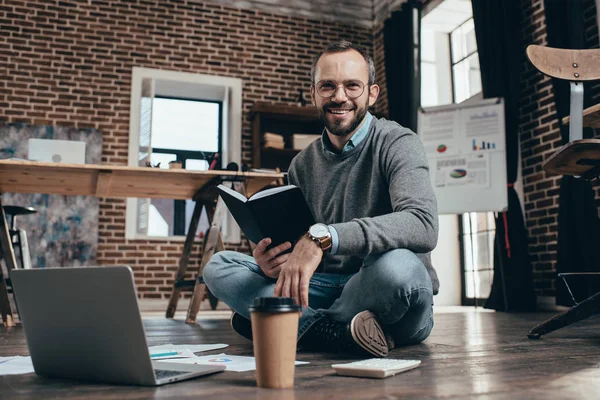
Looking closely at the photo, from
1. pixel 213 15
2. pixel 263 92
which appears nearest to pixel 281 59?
pixel 263 92

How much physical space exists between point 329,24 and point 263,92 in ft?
3.79

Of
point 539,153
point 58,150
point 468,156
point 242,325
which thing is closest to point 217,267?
point 242,325

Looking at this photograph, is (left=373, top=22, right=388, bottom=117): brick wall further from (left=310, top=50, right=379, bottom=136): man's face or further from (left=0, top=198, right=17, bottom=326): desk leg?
(left=310, top=50, right=379, bottom=136): man's face

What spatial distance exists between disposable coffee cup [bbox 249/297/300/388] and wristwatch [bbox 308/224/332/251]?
0.35 metres

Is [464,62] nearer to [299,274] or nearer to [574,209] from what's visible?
[574,209]

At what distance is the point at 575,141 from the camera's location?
67.1 inches

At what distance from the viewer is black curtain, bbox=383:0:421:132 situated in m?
5.29

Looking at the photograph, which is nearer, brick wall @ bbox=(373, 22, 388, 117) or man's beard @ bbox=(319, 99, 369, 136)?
man's beard @ bbox=(319, 99, 369, 136)

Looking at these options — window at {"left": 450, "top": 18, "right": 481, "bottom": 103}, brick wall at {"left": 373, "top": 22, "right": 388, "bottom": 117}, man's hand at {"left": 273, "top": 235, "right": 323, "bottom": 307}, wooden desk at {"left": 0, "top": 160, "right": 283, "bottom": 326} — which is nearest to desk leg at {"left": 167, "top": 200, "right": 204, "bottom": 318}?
wooden desk at {"left": 0, "top": 160, "right": 283, "bottom": 326}

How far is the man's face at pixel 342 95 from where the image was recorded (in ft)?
5.44

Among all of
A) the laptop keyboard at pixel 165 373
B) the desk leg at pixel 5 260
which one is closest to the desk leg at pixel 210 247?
the desk leg at pixel 5 260

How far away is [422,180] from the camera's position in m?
1.50

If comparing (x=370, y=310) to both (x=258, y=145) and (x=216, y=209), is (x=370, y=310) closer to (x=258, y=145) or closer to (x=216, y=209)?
(x=216, y=209)

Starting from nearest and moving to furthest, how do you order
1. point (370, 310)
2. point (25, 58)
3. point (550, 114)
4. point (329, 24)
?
point (370, 310), point (550, 114), point (25, 58), point (329, 24)
